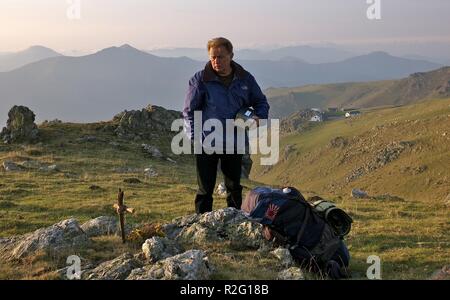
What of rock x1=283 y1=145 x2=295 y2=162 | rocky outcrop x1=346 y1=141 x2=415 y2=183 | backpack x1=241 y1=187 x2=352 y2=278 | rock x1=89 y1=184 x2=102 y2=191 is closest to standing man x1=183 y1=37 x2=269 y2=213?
backpack x1=241 y1=187 x2=352 y2=278

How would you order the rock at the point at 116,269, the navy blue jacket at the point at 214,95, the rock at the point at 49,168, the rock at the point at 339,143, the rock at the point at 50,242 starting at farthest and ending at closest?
the rock at the point at 339,143 < the rock at the point at 49,168 < the navy blue jacket at the point at 214,95 < the rock at the point at 50,242 < the rock at the point at 116,269

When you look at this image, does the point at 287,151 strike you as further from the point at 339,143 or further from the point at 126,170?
the point at 126,170

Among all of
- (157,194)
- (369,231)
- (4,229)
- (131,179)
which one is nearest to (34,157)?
(131,179)

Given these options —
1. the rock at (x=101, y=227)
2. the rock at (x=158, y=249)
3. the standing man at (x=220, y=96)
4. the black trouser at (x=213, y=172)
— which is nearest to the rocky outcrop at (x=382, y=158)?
the black trouser at (x=213, y=172)

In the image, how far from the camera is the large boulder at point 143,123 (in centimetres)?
4175

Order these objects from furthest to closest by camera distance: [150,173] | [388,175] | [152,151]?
[388,175] < [152,151] < [150,173]

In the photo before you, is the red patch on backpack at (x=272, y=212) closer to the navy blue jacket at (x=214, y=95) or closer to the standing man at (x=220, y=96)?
the standing man at (x=220, y=96)

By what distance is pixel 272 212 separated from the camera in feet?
28.9

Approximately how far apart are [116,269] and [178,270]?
106 cm

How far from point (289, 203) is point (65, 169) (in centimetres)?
2264

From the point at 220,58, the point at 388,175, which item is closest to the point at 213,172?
the point at 220,58

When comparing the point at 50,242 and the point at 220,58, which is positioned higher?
the point at 220,58

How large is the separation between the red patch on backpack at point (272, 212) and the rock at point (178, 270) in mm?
1808

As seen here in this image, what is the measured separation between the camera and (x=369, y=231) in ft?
47.1
